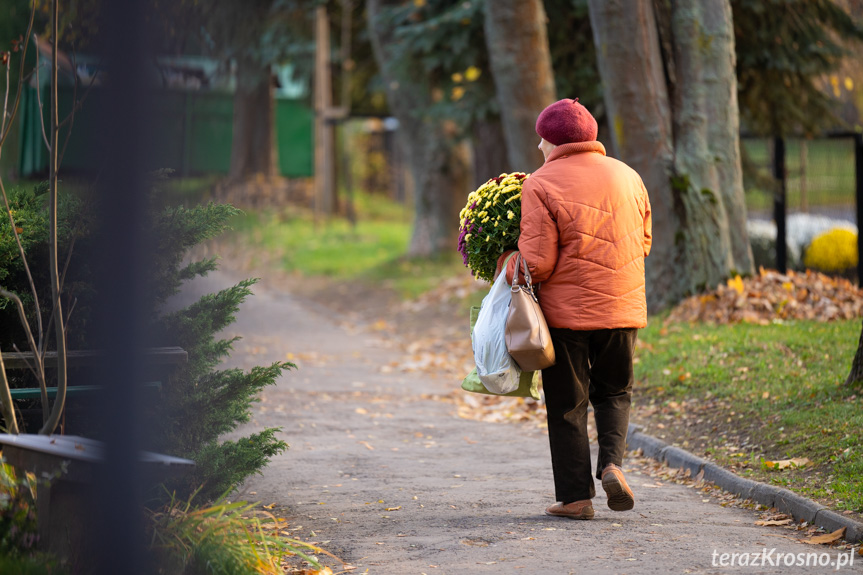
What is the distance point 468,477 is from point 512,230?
72.6 inches

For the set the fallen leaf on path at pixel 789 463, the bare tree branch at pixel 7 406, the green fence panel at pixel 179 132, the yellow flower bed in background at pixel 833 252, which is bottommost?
the fallen leaf on path at pixel 789 463

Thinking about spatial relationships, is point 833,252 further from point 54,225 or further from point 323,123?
point 323,123

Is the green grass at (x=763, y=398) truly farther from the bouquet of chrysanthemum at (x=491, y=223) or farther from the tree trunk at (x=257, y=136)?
the tree trunk at (x=257, y=136)

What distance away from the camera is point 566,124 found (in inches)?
200

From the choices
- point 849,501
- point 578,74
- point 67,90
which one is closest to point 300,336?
point 67,90

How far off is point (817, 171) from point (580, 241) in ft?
35.4

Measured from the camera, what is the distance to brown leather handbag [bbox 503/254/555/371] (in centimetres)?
485

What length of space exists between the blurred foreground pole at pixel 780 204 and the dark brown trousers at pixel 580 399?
9.42m

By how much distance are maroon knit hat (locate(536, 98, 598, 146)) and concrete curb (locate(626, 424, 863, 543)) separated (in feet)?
7.31

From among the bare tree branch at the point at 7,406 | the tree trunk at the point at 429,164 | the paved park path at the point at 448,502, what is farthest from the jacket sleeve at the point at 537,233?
the tree trunk at the point at 429,164

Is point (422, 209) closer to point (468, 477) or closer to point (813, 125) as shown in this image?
point (813, 125)

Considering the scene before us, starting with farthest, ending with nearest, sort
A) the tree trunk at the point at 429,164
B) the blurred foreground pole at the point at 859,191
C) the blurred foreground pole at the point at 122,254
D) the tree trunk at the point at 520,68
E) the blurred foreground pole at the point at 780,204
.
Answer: the tree trunk at the point at 429,164
the blurred foreground pole at the point at 780,204
the blurred foreground pole at the point at 859,191
the tree trunk at the point at 520,68
the blurred foreground pole at the point at 122,254

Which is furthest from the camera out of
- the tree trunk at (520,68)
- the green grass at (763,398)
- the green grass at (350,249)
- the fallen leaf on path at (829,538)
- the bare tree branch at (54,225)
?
the green grass at (350,249)

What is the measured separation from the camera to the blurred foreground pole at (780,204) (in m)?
13.8
